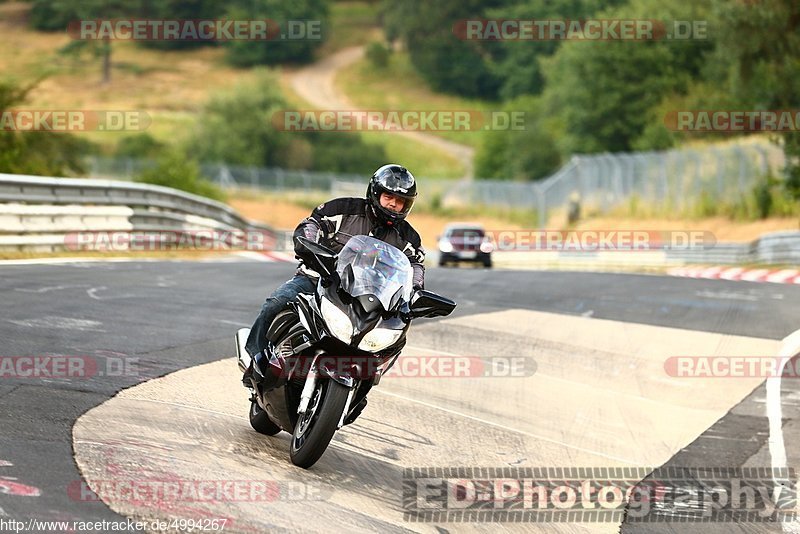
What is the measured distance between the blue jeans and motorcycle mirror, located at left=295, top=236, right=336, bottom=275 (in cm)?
36

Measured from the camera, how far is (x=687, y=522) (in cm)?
747

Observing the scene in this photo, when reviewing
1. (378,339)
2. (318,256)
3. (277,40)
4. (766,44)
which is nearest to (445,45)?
(277,40)

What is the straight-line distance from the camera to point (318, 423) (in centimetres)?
663

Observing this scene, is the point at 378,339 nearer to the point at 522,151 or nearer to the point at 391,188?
the point at 391,188

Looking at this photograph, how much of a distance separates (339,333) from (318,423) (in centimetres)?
57

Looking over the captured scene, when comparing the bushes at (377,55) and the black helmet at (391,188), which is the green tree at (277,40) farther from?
the black helmet at (391,188)

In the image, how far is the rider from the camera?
7109 millimetres

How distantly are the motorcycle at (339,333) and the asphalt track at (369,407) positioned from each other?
1.18 ft

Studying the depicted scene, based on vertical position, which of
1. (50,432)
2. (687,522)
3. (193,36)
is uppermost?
(193,36)

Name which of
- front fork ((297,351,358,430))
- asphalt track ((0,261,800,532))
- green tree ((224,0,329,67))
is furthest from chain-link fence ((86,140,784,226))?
green tree ((224,0,329,67))

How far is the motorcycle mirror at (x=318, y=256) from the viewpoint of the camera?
664 centimetres

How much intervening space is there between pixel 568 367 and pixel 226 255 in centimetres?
1507

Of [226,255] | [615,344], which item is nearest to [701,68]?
[226,255]

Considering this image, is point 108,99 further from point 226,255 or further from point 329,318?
point 329,318
